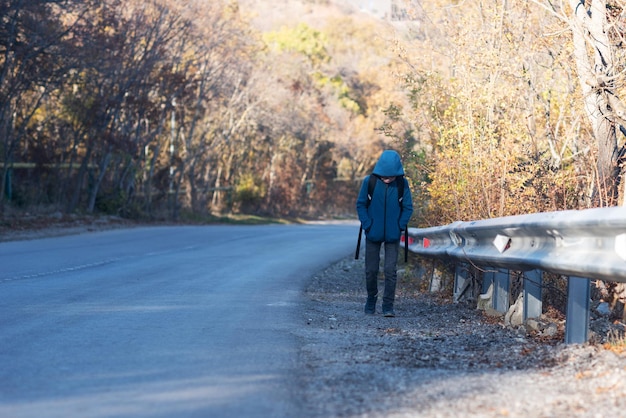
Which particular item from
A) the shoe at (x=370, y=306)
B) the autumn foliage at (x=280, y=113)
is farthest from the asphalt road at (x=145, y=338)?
the autumn foliage at (x=280, y=113)

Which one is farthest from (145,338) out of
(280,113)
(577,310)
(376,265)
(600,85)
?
(280,113)

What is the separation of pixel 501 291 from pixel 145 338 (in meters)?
4.09

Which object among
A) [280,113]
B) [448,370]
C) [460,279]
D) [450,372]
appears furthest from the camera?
[280,113]

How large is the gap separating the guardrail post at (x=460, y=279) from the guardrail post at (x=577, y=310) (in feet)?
15.9

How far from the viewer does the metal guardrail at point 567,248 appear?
6.38m

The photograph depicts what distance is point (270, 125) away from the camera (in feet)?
171

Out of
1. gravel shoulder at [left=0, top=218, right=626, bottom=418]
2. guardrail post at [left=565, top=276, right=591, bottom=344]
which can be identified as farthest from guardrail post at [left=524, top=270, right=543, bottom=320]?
guardrail post at [left=565, top=276, right=591, bottom=344]

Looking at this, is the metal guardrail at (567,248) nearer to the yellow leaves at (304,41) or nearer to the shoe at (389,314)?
the shoe at (389,314)

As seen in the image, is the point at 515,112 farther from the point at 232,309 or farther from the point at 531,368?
the point at 531,368

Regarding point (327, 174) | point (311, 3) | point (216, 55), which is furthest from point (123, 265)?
point (311, 3)

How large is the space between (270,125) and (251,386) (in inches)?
1826

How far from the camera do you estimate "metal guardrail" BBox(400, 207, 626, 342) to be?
6379 mm

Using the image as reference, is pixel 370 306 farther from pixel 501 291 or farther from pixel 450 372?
pixel 450 372

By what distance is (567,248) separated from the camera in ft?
23.7
